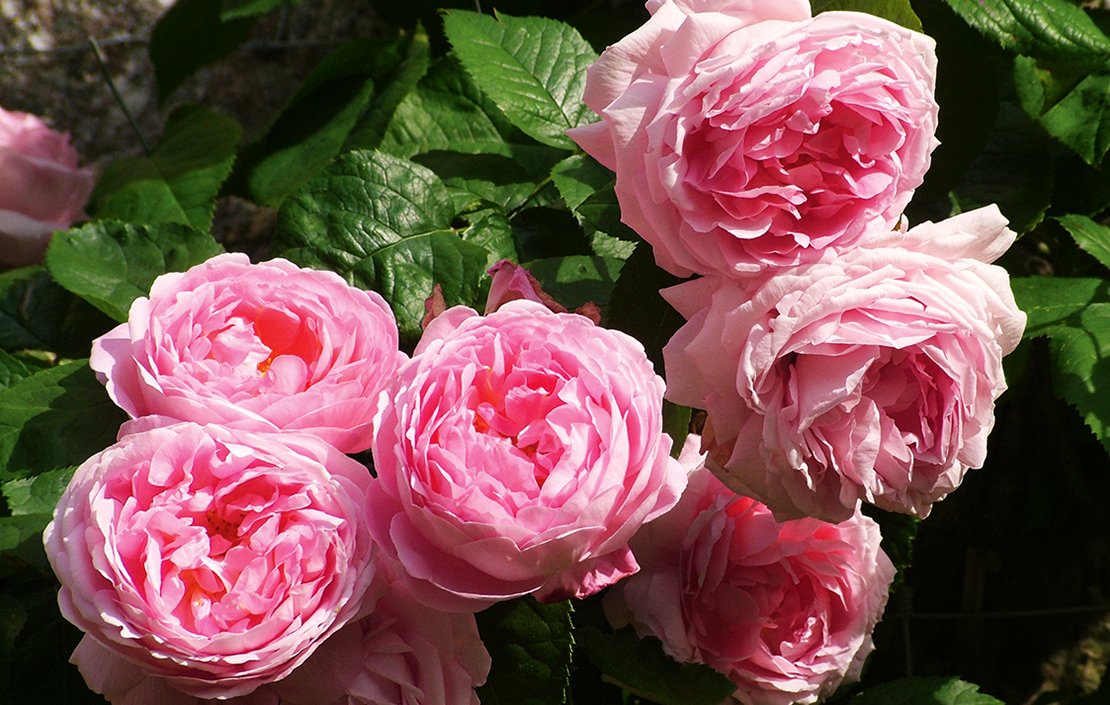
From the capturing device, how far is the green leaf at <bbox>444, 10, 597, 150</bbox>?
71 cm

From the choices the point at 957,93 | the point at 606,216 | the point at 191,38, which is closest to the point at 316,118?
the point at 191,38

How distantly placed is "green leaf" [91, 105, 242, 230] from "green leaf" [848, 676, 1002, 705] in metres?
0.70

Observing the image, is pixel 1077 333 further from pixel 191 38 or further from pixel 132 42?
pixel 132 42

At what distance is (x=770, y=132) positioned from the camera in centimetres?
44

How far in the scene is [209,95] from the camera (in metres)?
1.20

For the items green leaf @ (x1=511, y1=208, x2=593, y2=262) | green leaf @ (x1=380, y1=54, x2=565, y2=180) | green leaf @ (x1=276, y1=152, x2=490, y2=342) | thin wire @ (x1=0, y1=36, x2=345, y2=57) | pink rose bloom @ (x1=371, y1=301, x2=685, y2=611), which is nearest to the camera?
pink rose bloom @ (x1=371, y1=301, x2=685, y2=611)

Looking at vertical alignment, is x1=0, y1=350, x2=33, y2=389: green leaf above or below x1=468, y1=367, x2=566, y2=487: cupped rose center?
below

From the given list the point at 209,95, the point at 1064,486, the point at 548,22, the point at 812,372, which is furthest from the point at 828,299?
the point at 209,95

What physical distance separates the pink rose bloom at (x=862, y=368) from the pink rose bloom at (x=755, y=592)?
12 cm

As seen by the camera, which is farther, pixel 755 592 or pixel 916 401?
pixel 755 592

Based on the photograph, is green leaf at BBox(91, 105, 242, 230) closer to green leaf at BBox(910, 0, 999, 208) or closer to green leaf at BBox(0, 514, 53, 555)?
green leaf at BBox(0, 514, 53, 555)

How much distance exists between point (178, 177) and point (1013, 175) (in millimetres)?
767

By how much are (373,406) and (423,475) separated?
78mm

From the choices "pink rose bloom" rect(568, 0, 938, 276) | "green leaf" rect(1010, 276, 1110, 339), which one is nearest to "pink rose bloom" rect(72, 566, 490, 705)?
"pink rose bloom" rect(568, 0, 938, 276)
